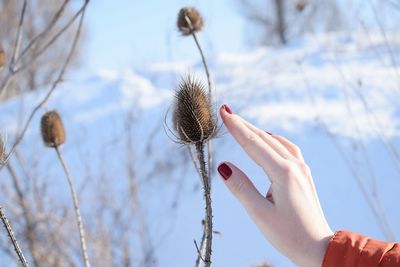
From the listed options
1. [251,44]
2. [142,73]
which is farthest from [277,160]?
[251,44]

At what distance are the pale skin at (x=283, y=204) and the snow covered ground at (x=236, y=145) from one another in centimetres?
190

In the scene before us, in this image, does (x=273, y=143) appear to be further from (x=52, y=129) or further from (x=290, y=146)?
(x=52, y=129)

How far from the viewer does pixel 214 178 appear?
4.28 m

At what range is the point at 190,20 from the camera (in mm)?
1761

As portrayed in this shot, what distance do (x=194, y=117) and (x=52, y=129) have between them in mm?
866

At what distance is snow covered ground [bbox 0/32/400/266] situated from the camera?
3.66 m

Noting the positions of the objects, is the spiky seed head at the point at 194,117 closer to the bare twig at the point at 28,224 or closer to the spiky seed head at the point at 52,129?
the spiky seed head at the point at 52,129

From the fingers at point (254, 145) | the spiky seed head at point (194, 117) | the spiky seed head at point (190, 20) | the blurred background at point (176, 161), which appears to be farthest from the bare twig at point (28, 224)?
the fingers at point (254, 145)

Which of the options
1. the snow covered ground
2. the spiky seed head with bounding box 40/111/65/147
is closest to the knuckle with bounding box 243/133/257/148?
the spiky seed head with bounding box 40/111/65/147

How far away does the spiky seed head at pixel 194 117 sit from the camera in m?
0.88

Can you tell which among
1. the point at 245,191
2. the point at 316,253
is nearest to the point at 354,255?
the point at 316,253

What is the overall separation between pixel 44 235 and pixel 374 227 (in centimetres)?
207

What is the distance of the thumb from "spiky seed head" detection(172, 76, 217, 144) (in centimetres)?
8

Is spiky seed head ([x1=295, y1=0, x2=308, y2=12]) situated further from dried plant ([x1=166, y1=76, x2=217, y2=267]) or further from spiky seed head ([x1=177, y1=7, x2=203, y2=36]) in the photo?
dried plant ([x1=166, y1=76, x2=217, y2=267])
